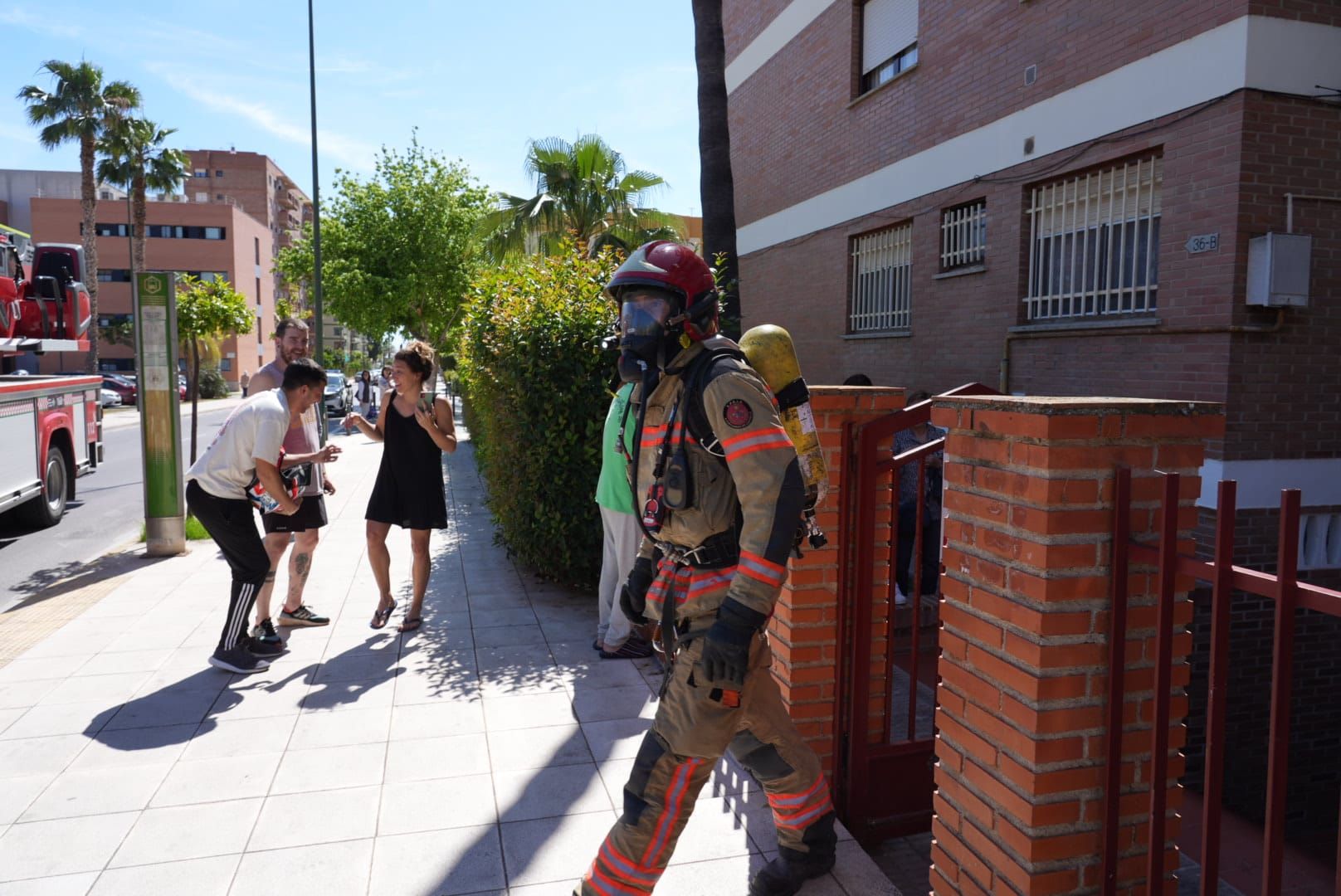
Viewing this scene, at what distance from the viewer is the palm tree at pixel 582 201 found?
17.6 m

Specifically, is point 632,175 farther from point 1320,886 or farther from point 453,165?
point 1320,886

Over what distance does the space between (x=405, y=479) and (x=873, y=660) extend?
3.40m

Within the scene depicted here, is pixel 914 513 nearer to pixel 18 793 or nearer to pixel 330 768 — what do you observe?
pixel 330 768

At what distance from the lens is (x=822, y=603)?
144 inches

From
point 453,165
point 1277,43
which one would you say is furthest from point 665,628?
point 453,165

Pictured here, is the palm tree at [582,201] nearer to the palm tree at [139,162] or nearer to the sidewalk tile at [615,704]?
the sidewalk tile at [615,704]

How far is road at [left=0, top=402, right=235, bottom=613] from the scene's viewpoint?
8.21m

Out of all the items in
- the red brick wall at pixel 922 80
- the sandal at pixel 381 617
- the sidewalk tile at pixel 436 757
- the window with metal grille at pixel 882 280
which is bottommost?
the sidewalk tile at pixel 436 757

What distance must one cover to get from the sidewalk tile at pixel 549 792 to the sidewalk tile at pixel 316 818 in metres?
0.51

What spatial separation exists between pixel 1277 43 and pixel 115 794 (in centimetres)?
807

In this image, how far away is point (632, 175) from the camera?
58.3 ft

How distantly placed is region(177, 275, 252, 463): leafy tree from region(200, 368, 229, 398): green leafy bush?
33.0 m

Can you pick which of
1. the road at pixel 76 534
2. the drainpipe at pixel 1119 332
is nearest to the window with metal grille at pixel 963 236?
the drainpipe at pixel 1119 332

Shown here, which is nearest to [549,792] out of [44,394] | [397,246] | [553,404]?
[553,404]
